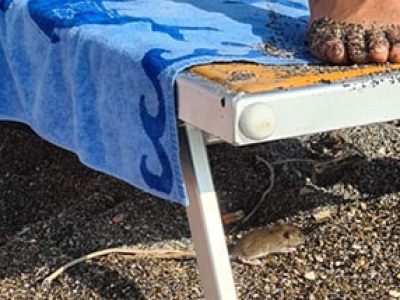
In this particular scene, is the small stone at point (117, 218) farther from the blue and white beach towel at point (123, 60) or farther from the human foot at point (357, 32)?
the human foot at point (357, 32)

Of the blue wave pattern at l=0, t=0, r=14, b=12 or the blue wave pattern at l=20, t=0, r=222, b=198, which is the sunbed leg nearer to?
the blue wave pattern at l=20, t=0, r=222, b=198

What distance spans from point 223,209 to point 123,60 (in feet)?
2.62

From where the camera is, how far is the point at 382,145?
2.64 meters

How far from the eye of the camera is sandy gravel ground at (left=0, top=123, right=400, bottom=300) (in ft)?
6.79

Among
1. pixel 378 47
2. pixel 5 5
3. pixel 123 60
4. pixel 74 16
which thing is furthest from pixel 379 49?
pixel 5 5

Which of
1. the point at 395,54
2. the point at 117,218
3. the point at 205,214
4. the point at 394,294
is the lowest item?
the point at 394,294

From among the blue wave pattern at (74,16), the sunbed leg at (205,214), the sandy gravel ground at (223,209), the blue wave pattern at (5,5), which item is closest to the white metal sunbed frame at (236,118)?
the sunbed leg at (205,214)

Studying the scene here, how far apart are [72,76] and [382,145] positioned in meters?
1.14

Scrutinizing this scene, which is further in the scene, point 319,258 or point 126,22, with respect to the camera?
point 319,258

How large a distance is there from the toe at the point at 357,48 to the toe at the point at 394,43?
0.04 meters

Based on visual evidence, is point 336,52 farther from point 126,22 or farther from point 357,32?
point 126,22

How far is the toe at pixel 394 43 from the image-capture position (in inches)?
61.4

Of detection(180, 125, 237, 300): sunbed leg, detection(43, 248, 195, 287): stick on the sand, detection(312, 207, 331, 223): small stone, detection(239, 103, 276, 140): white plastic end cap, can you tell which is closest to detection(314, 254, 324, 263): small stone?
detection(312, 207, 331, 223): small stone

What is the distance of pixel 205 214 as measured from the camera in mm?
1546
